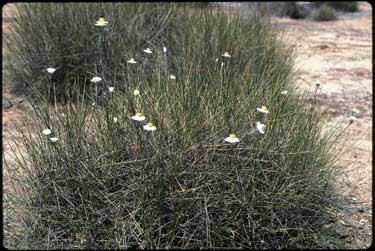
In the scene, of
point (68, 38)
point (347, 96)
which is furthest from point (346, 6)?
point (68, 38)

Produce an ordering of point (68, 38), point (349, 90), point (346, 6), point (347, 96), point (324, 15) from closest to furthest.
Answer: point (68, 38) < point (347, 96) < point (349, 90) < point (324, 15) < point (346, 6)

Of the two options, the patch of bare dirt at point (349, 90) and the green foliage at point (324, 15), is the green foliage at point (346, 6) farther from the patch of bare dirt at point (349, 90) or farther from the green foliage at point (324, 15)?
the patch of bare dirt at point (349, 90)

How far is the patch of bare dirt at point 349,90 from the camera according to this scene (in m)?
2.42

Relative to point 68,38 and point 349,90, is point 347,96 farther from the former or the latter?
point 68,38

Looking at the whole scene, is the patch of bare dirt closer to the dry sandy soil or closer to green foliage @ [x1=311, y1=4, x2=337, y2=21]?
the dry sandy soil

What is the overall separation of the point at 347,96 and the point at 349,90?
203 millimetres

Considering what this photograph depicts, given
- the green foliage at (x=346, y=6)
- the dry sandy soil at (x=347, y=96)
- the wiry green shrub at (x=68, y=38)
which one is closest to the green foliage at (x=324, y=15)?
the dry sandy soil at (x=347, y=96)

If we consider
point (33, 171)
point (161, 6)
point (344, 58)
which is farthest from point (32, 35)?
point (344, 58)

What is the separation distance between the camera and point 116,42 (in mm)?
4098

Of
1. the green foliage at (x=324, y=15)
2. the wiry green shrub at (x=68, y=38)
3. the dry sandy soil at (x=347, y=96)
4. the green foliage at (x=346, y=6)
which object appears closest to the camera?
the dry sandy soil at (x=347, y=96)

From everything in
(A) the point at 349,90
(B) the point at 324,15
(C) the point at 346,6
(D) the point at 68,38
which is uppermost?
(D) the point at 68,38

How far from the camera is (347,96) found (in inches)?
171

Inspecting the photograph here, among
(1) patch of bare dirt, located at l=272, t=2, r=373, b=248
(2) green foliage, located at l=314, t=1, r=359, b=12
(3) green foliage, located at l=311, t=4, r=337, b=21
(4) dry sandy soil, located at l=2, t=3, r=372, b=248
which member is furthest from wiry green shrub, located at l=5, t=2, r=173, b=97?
(2) green foliage, located at l=314, t=1, r=359, b=12

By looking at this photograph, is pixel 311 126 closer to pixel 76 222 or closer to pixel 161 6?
pixel 76 222
